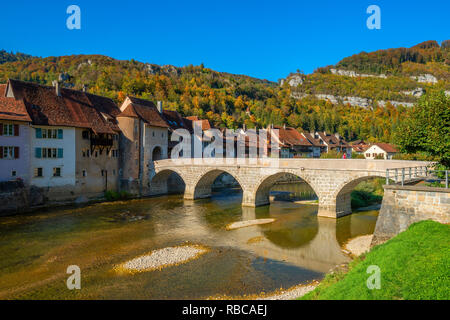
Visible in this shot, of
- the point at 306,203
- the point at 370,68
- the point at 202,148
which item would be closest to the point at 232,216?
the point at 306,203

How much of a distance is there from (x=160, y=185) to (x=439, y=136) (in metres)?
30.5

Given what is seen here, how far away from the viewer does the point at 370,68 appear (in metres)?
190

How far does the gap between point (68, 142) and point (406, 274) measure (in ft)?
102

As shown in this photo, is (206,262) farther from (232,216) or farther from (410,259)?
(232,216)

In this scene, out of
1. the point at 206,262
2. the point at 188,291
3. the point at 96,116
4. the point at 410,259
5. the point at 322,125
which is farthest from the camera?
the point at 322,125

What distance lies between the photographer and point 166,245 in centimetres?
1864

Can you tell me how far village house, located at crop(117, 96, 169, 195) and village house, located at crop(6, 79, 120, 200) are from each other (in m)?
1.01

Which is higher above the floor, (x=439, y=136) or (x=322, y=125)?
(x=322, y=125)

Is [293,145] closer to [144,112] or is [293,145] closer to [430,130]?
[144,112]

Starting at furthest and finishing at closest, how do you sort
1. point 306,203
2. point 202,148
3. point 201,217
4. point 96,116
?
1. point 202,148
2. point 96,116
3. point 306,203
4. point 201,217

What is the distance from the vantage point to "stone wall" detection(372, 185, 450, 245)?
1370cm

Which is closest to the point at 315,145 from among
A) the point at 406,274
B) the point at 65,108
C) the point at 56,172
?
the point at 65,108

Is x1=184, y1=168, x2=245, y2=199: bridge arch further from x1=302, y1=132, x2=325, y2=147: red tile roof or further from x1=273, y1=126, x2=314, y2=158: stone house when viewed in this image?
x1=302, y1=132, x2=325, y2=147: red tile roof

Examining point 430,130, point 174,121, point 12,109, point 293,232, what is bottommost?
point 293,232
